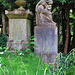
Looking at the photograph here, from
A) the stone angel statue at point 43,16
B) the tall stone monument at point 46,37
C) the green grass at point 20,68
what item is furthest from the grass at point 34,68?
the stone angel statue at point 43,16

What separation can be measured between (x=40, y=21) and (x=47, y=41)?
31.3 inches

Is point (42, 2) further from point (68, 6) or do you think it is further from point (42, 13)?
point (68, 6)

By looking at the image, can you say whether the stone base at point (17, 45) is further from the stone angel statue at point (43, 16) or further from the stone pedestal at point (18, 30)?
the stone angel statue at point (43, 16)

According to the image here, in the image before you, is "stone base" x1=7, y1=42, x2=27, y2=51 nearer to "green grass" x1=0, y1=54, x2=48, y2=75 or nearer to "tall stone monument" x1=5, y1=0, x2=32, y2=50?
"tall stone monument" x1=5, y1=0, x2=32, y2=50

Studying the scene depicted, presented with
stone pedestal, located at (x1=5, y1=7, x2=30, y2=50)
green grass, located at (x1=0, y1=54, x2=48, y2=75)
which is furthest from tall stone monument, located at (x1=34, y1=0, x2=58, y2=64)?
green grass, located at (x1=0, y1=54, x2=48, y2=75)

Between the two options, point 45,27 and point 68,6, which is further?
point 68,6

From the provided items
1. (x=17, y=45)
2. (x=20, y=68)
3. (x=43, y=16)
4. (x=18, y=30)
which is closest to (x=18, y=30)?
(x=18, y=30)

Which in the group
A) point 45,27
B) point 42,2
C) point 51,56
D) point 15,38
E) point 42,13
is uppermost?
point 42,2

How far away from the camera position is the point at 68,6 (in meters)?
8.10

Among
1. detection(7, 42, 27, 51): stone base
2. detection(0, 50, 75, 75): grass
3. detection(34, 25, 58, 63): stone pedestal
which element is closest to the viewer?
detection(0, 50, 75, 75): grass

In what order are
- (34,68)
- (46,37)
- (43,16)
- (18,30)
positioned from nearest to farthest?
(34,68), (46,37), (43,16), (18,30)

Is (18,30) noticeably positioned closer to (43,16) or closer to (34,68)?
(43,16)

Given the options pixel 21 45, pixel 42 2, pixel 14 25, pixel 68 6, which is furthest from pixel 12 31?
pixel 68 6

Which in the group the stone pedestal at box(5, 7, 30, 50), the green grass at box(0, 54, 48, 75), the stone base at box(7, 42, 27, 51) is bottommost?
the green grass at box(0, 54, 48, 75)
